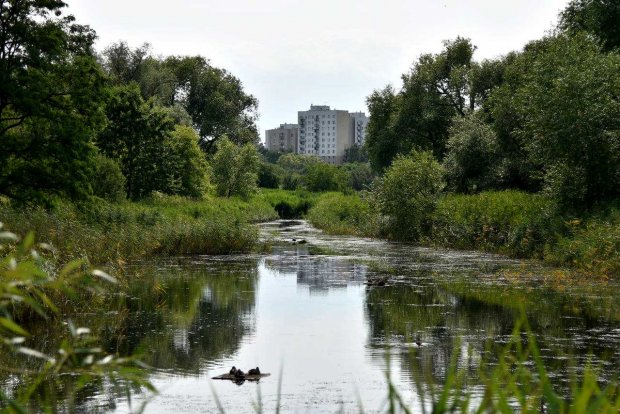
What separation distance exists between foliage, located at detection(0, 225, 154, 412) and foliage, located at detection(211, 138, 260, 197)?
48.7 metres

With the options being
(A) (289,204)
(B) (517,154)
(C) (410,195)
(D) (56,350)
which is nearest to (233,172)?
(A) (289,204)

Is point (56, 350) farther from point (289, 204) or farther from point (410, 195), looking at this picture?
point (289, 204)

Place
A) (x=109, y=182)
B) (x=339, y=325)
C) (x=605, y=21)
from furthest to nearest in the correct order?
(x=109, y=182)
(x=605, y=21)
(x=339, y=325)

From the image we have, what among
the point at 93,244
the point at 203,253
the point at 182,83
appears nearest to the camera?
the point at 93,244

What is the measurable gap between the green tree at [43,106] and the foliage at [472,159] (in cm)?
1857

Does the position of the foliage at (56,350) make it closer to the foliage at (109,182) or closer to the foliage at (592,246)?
the foliage at (592,246)

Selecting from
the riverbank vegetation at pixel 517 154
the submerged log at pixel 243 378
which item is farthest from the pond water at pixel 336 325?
the riverbank vegetation at pixel 517 154

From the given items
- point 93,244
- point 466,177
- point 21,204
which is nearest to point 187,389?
point 93,244

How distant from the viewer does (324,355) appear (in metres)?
11.4

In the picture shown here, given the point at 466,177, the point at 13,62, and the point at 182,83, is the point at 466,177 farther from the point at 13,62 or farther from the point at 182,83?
the point at 182,83

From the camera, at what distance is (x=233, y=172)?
6281cm

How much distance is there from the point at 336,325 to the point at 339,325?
0.17 ft

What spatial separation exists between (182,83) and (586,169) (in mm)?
56587

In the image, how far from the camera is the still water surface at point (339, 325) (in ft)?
30.5
